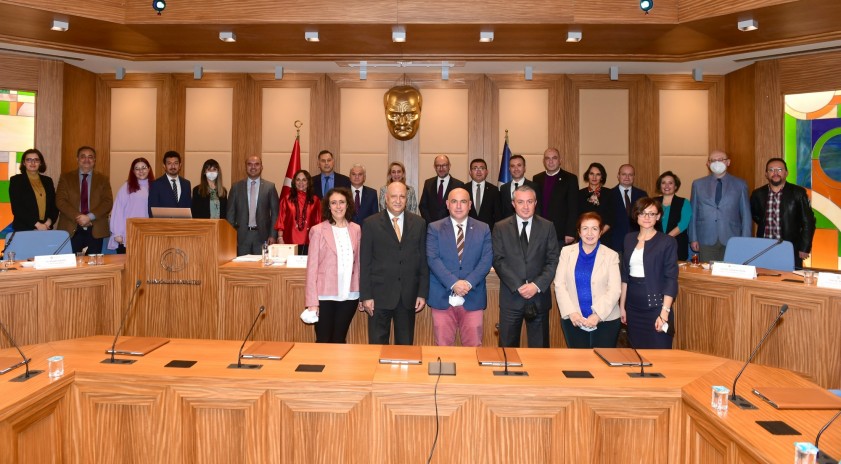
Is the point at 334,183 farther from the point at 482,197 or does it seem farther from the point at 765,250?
the point at 765,250

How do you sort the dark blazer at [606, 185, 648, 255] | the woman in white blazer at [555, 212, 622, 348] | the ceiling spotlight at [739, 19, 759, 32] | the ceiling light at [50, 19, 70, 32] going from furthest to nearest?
the dark blazer at [606, 185, 648, 255], the ceiling light at [50, 19, 70, 32], the ceiling spotlight at [739, 19, 759, 32], the woman in white blazer at [555, 212, 622, 348]

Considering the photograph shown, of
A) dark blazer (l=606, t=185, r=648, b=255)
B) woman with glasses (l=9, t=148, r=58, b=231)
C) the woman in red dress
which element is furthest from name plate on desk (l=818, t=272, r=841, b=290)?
woman with glasses (l=9, t=148, r=58, b=231)

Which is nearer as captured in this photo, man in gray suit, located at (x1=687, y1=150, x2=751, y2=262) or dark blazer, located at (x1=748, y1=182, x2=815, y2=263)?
dark blazer, located at (x1=748, y1=182, x2=815, y2=263)

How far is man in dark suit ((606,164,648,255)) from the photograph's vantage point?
6395mm

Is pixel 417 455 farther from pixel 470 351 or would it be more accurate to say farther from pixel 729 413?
pixel 729 413

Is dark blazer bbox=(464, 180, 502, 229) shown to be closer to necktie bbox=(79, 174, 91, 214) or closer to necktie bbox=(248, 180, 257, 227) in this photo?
necktie bbox=(248, 180, 257, 227)

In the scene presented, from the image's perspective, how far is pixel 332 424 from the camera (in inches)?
101

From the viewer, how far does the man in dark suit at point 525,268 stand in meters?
4.14

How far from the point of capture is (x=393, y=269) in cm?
418

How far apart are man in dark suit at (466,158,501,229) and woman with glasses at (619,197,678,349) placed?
220 cm

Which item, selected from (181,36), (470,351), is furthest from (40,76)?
(470,351)

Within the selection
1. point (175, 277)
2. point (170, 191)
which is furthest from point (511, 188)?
point (170, 191)

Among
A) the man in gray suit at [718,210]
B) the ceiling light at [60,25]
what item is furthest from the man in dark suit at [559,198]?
the ceiling light at [60,25]

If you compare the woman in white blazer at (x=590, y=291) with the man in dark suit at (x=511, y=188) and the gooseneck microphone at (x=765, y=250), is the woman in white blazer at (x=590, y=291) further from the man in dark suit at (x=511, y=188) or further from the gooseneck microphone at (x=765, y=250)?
the man in dark suit at (x=511, y=188)
